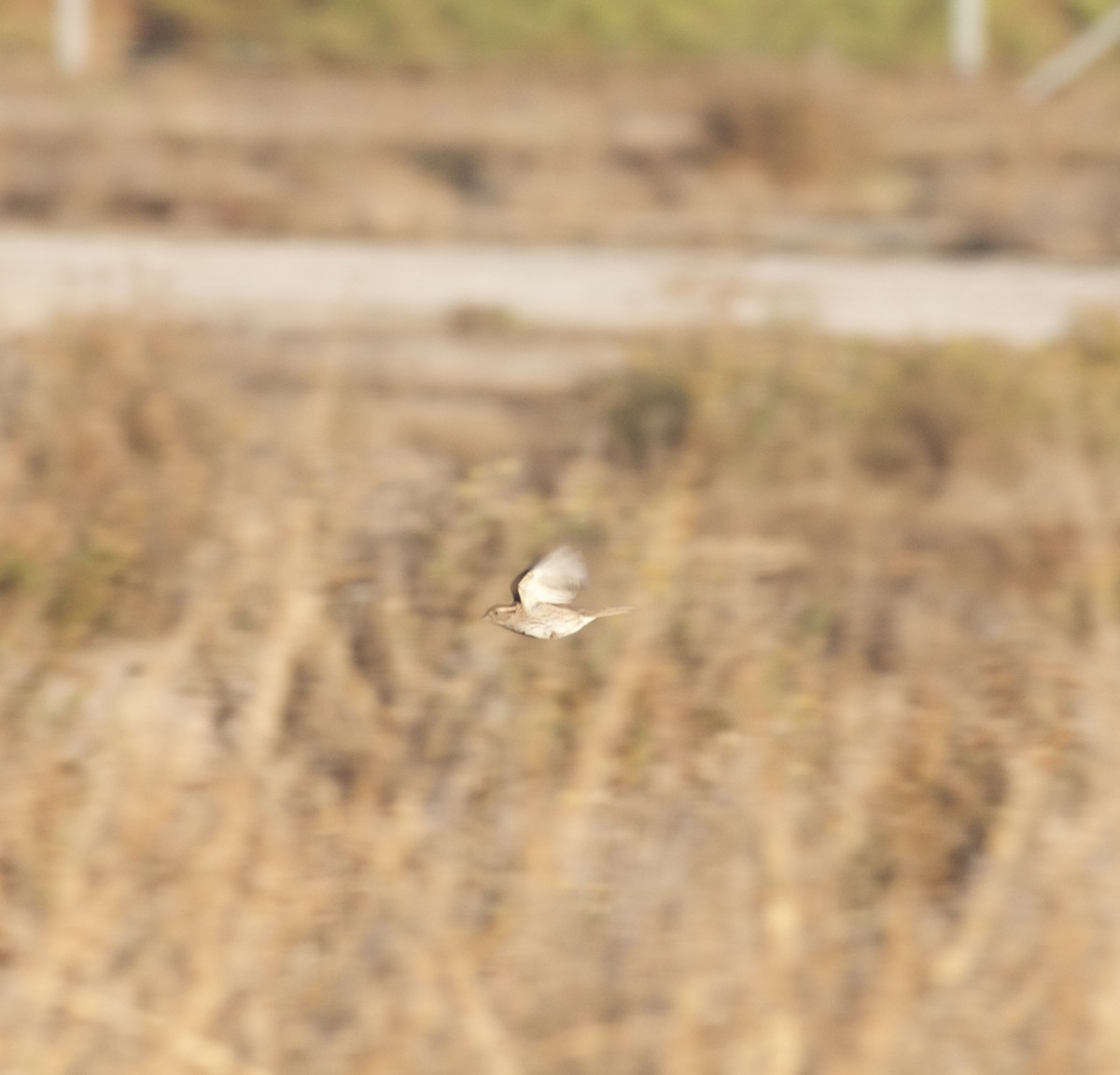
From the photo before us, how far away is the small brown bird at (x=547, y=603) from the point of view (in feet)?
7.88

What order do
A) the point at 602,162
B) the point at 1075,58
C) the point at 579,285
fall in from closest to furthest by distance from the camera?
1. the point at 579,285
2. the point at 602,162
3. the point at 1075,58

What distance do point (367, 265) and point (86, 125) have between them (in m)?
5.62

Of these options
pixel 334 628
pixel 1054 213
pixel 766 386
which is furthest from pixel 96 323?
pixel 1054 213

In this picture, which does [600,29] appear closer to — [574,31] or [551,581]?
A: [574,31]

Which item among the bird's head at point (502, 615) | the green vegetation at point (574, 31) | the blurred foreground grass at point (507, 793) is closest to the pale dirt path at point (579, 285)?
the blurred foreground grass at point (507, 793)

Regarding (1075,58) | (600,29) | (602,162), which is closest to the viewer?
(602,162)

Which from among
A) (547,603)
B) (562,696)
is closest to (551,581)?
(547,603)

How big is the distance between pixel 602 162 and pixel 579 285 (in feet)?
15.1

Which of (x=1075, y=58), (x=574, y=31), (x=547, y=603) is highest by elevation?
(x=547, y=603)

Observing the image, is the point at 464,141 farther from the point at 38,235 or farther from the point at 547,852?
the point at 547,852

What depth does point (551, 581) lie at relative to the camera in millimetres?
2516

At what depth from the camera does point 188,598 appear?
13.4 ft

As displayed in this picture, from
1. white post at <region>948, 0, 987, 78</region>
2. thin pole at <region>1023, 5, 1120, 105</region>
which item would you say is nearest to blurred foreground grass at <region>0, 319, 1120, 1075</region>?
thin pole at <region>1023, 5, 1120, 105</region>

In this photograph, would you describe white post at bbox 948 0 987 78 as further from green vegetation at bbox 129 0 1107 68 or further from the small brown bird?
the small brown bird
